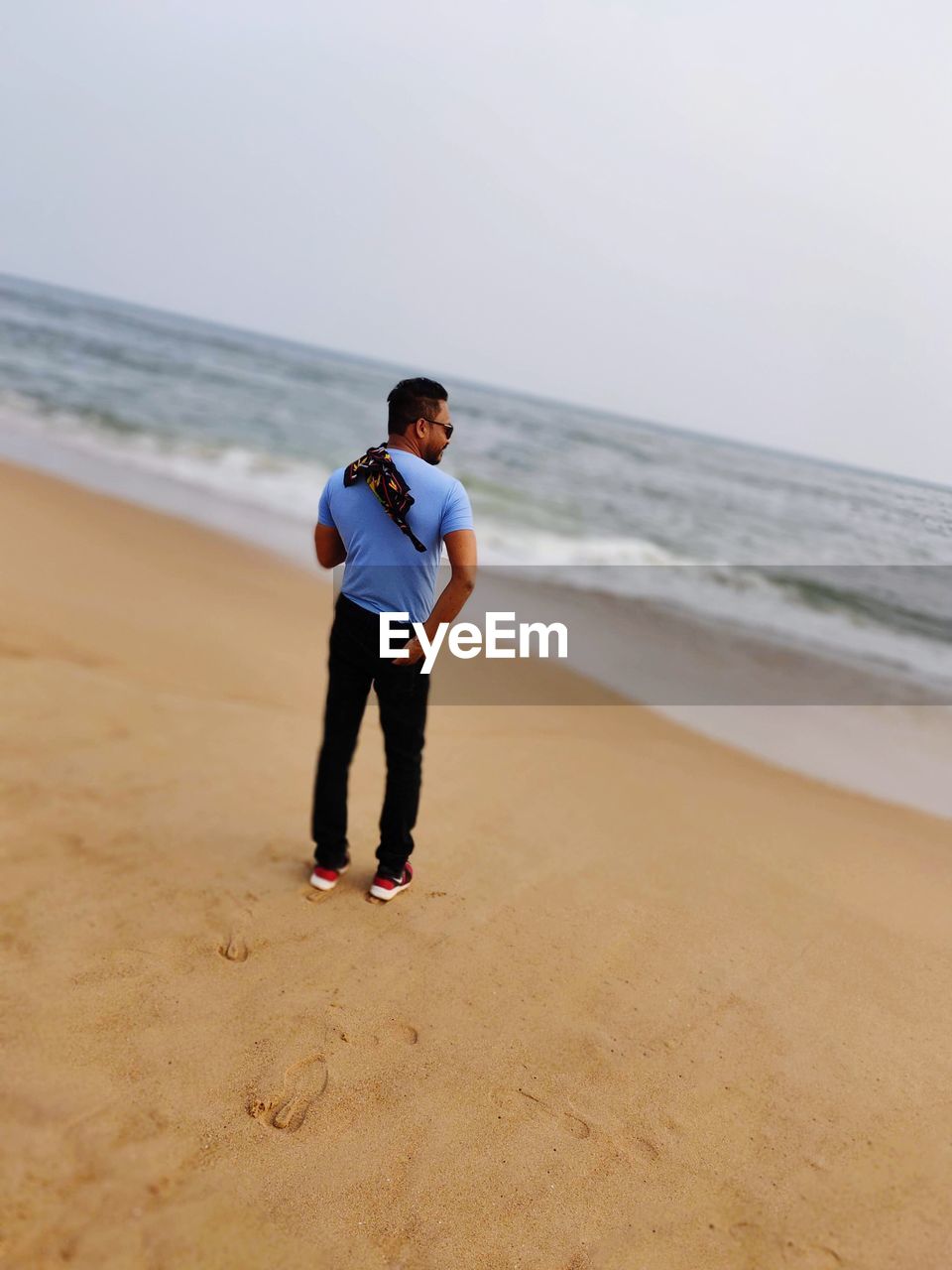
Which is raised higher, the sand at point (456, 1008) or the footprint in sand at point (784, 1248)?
the sand at point (456, 1008)

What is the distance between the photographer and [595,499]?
18.0 metres

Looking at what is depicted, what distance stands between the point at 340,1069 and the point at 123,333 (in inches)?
1762

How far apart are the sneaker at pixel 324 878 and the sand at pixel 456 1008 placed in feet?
0.14

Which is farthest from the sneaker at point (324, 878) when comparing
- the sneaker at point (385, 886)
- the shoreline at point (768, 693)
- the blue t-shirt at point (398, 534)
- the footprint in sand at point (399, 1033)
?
the shoreline at point (768, 693)

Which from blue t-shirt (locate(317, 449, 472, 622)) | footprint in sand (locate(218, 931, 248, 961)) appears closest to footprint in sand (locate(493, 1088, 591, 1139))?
footprint in sand (locate(218, 931, 248, 961))

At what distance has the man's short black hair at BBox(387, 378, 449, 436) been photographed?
303 cm

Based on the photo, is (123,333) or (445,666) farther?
(123,333)

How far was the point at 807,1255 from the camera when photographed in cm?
217

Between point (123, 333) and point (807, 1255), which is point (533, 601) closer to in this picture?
point (807, 1255)

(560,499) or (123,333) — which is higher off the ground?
(123,333)

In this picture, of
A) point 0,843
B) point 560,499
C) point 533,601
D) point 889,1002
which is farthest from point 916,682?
point 560,499

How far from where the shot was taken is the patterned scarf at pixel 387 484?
2.99m

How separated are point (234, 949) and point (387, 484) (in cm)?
174

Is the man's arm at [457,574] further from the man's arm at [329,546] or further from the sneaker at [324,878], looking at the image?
the sneaker at [324,878]
